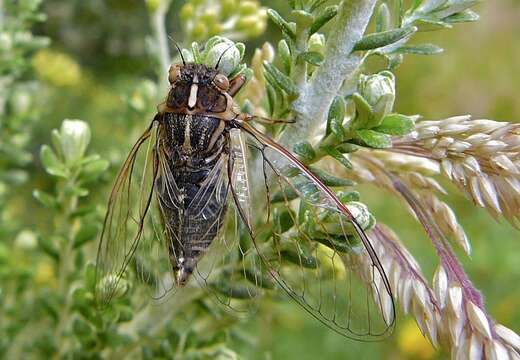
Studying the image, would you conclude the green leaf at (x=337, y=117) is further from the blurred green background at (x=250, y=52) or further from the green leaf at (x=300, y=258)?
the blurred green background at (x=250, y=52)

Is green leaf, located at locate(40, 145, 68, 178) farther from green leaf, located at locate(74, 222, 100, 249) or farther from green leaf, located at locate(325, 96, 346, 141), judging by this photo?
green leaf, located at locate(325, 96, 346, 141)

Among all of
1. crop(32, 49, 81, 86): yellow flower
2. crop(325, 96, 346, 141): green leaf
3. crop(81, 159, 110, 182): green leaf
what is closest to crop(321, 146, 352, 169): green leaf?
crop(325, 96, 346, 141): green leaf

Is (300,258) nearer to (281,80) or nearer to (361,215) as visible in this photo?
(361,215)

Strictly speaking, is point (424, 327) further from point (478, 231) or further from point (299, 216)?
point (478, 231)

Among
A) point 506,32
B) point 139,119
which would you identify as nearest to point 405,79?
point 506,32

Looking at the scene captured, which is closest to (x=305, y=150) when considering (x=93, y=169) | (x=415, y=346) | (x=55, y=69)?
(x=93, y=169)

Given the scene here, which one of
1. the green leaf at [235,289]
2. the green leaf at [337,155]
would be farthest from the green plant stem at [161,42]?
the green leaf at [337,155]
